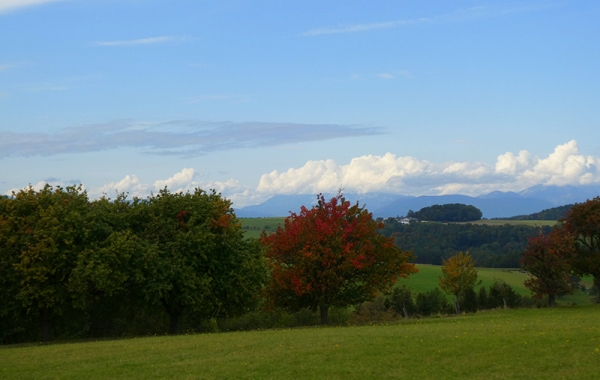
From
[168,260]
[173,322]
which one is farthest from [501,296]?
[168,260]

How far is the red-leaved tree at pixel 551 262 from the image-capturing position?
52031 mm

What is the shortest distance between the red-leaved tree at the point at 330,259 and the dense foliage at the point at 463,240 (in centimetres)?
8842

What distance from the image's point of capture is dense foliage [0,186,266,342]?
3831cm

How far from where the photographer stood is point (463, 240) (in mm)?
151750

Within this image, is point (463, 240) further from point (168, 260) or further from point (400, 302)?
point (168, 260)

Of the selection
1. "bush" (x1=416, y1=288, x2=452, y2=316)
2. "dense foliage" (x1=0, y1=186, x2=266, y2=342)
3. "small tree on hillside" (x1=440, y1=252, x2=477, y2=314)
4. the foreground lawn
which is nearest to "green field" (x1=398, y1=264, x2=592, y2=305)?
"bush" (x1=416, y1=288, x2=452, y2=316)

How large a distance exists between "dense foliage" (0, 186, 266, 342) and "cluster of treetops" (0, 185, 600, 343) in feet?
0.26

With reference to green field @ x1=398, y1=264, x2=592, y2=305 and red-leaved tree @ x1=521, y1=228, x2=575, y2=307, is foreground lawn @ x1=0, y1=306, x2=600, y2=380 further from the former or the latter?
green field @ x1=398, y1=264, x2=592, y2=305

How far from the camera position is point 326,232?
43.7 meters

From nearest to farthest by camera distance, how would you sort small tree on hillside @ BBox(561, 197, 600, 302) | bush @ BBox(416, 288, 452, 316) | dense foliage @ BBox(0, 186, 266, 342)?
dense foliage @ BBox(0, 186, 266, 342), small tree on hillside @ BBox(561, 197, 600, 302), bush @ BBox(416, 288, 452, 316)

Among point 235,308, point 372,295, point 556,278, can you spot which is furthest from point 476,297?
point 235,308

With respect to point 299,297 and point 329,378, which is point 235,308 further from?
point 329,378

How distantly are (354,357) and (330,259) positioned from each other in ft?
62.9

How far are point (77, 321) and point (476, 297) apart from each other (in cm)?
4699
